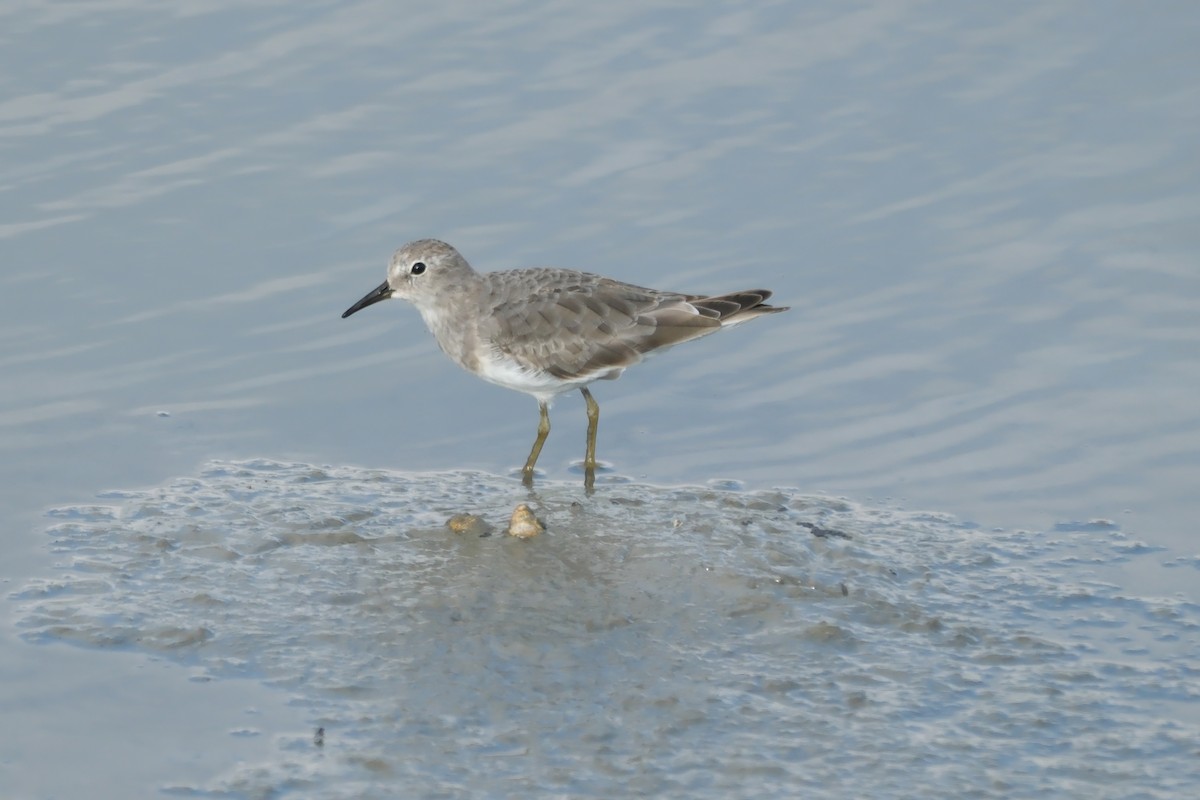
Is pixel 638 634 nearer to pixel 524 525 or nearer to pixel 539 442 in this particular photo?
pixel 524 525

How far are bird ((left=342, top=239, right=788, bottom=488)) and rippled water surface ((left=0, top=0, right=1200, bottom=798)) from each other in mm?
498

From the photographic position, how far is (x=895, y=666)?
6.17 m

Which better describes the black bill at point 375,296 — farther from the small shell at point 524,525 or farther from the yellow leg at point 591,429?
the small shell at point 524,525

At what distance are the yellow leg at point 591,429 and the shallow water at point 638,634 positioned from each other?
0.97ft

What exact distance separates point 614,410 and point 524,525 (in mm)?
2095

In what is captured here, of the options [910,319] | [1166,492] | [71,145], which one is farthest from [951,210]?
[71,145]

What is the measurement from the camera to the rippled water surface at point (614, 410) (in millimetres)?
5801

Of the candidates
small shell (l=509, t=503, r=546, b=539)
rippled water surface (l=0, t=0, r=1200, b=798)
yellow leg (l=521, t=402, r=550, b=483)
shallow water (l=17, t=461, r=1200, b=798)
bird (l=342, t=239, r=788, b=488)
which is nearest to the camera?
shallow water (l=17, t=461, r=1200, b=798)

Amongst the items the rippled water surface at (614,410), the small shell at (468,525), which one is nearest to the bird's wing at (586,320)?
the rippled water surface at (614,410)

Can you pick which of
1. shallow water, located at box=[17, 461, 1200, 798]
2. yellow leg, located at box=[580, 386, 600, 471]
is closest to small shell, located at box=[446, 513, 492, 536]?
shallow water, located at box=[17, 461, 1200, 798]

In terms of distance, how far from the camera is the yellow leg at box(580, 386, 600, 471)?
27.9 feet

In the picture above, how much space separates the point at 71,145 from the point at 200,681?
20.5 feet

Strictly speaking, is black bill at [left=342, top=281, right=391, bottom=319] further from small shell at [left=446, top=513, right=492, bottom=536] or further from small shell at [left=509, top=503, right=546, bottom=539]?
small shell at [left=509, top=503, right=546, bottom=539]

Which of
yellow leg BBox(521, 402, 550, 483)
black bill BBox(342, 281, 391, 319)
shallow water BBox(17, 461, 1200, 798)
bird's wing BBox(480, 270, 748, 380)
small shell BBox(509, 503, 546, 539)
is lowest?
shallow water BBox(17, 461, 1200, 798)
